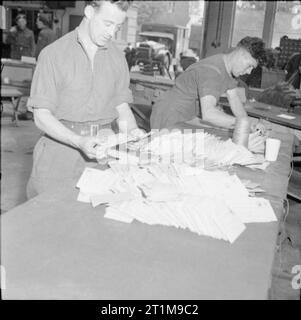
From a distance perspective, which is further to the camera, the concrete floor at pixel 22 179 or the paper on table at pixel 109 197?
the concrete floor at pixel 22 179

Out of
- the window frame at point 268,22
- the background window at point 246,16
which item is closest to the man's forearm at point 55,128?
the window frame at point 268,22

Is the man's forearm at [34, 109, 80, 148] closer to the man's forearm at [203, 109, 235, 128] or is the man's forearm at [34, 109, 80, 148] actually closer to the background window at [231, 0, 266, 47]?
the man's forearm at [203, 109, 235, 128]

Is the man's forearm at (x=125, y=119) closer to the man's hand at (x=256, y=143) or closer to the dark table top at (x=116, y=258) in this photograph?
the man's hand at (x=256, y=143)

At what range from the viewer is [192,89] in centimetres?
321

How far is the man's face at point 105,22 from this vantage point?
1798 millimetres

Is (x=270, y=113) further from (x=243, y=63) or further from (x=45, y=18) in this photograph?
(x=45, y=18)

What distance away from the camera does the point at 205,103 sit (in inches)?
117

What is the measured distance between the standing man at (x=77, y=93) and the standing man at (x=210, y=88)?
2.97ft

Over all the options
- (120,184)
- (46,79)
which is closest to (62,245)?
(120,184)

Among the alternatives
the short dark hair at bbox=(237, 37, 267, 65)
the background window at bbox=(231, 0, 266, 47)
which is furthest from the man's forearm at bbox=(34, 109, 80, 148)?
the background window at bbox=(231, 0, 266, 47)

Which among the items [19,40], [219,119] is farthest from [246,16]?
[219,119]

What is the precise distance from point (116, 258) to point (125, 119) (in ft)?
4.07

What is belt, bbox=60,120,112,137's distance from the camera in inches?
80.6
